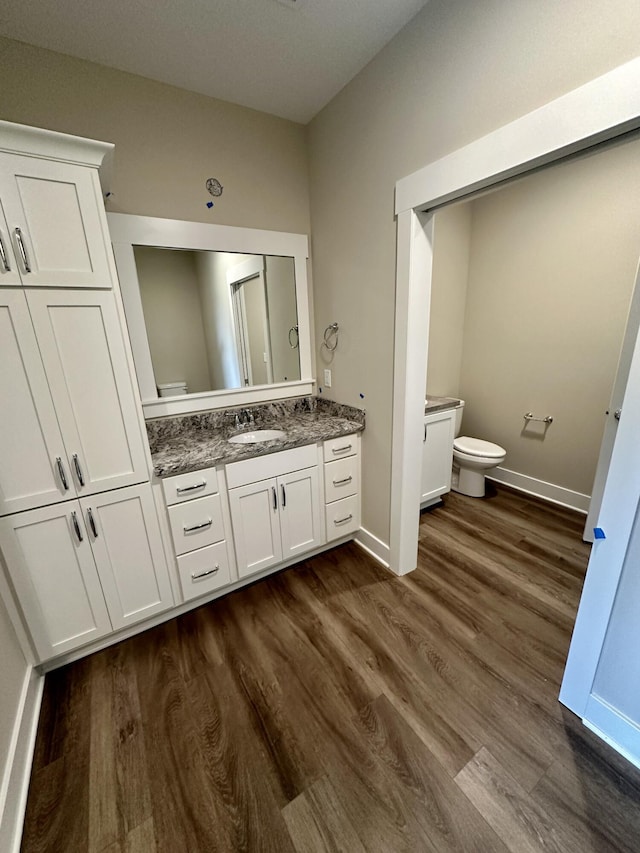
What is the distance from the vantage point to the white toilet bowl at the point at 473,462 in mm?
2754

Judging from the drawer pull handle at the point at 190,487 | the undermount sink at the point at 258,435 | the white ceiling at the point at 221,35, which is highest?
the white ceiling at the point at 221,35

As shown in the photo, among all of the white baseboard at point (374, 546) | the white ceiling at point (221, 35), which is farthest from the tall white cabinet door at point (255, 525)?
the white ceiling at point (221, 35)

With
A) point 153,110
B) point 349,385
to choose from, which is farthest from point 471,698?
point 153,110

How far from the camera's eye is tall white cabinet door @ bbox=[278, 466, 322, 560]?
192cm

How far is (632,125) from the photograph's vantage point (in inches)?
35.3

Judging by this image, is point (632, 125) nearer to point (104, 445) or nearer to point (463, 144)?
point (463, 144)

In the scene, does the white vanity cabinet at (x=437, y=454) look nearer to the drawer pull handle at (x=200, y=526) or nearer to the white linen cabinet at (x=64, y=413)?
the drawer pull handle at (x=200, y=526)

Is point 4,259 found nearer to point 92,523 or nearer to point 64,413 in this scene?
point 64,413

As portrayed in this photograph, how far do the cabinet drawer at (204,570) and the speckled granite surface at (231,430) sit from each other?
47cm

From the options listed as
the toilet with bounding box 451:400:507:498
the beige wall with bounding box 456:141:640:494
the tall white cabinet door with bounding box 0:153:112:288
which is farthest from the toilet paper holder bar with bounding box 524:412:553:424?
the tall white cabinet door with bounding box 0:153:112:288

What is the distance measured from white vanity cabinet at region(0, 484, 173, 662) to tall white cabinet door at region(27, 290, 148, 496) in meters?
0.12

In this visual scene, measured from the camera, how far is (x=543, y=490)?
9.39 ft

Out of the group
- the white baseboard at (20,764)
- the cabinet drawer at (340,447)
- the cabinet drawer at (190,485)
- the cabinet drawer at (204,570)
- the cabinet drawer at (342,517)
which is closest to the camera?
the white baseboard at (20,764)

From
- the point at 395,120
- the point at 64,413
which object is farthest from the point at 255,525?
the point at 395,120
